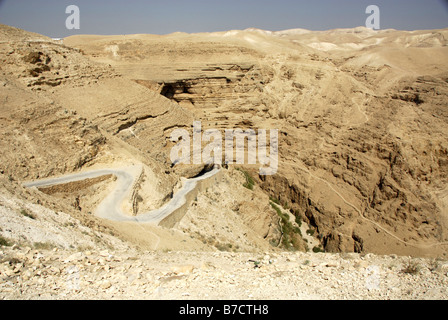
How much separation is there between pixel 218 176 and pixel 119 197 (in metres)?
7.72

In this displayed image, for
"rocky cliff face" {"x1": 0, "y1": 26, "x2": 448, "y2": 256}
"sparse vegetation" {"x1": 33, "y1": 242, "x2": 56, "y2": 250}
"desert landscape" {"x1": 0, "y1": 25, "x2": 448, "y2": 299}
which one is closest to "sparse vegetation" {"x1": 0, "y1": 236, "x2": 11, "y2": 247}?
"desert landscape" {"x1": 0, "y1": 25, "x2": 448, "y2": 299}

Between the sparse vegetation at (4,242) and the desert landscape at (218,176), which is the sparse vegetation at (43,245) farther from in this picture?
the sparse vegetation at (4,242)

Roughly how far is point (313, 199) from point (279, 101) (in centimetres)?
774

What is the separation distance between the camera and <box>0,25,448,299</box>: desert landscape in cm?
647

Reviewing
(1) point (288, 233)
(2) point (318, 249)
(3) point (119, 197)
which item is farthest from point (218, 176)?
(3) point (119, 197)

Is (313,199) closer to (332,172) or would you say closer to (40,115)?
(332,172)

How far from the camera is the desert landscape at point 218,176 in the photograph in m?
6.47

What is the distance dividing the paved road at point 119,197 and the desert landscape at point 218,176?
0.27ft

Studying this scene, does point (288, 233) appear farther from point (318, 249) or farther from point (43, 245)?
point (43, 245)

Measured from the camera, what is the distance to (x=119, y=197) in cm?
1342

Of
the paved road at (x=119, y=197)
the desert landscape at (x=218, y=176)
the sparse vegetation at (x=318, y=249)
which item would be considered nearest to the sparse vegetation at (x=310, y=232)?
the desert landscape at (x=218, y=176)

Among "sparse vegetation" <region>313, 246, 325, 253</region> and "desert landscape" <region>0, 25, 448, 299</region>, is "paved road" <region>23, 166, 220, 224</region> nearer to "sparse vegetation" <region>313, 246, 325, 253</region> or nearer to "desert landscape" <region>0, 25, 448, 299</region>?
"desert landscape" <region>0, 25, 448, 299</region>

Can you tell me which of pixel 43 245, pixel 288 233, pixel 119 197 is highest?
pixel 43 245
